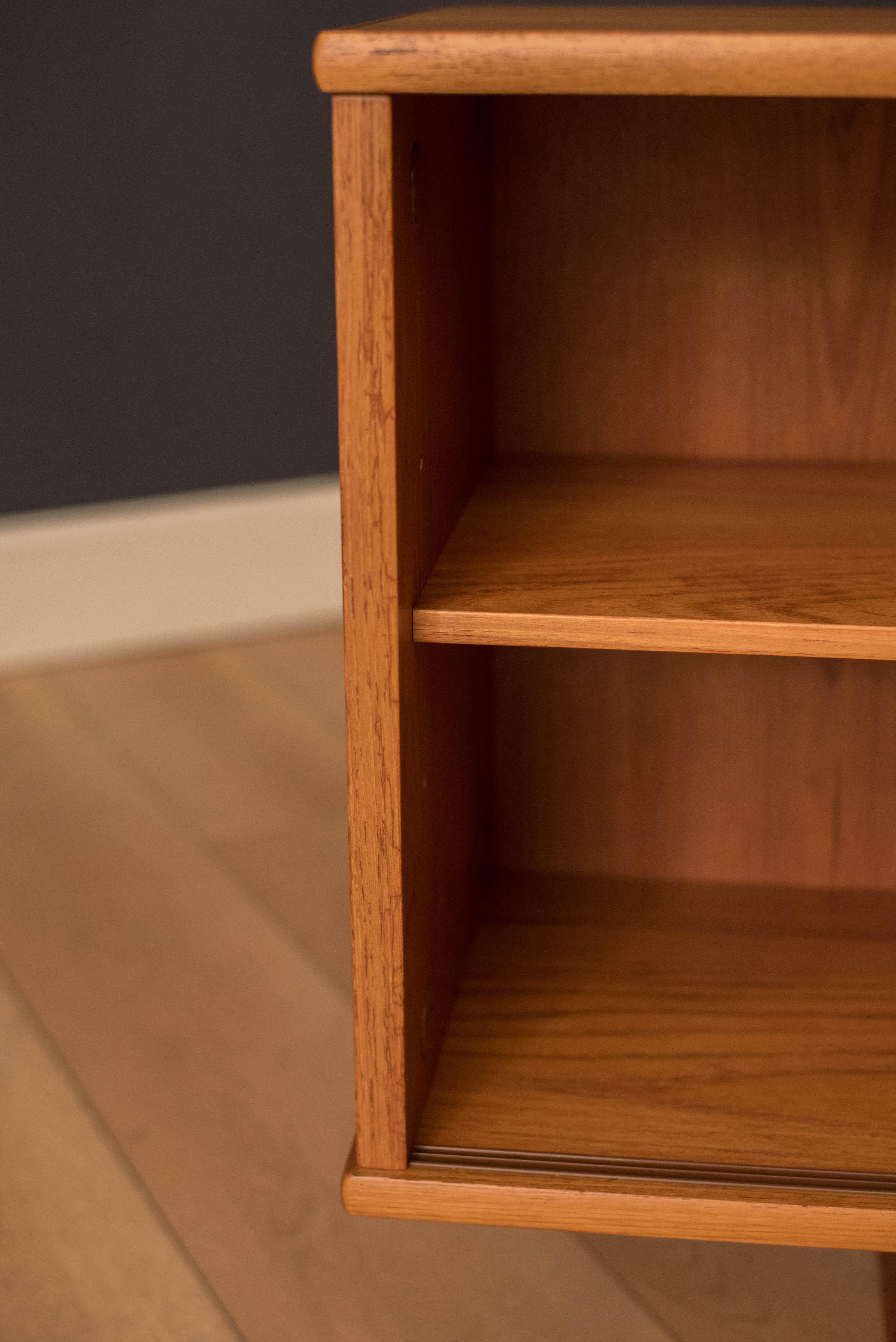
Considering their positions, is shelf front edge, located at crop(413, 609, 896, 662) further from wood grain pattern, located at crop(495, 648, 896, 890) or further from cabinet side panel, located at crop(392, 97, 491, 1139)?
wood grain pattern, located at crop(495, 648, 896, 890)

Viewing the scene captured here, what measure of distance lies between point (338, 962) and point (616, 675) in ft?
1.64

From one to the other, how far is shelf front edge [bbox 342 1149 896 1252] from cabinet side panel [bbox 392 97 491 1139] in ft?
0.11

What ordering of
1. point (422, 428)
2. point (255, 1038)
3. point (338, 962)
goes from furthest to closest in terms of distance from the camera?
point (338, 962) → point (255, 1038) → point (422, 428)

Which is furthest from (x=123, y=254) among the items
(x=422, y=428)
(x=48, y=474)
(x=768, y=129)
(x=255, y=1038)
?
(x=422, y=428)

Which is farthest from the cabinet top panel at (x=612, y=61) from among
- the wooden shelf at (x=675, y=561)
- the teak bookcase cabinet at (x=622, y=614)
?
the wooden shelf at (x=675, y=561)

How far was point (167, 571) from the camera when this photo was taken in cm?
210

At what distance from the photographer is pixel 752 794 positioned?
0.94 metres

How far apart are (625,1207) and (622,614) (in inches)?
10.8

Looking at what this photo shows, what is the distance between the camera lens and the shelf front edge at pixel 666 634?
599mm

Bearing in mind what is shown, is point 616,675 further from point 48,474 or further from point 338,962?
point 48,474

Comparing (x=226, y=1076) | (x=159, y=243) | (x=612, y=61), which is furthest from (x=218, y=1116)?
(x=159, y=243)

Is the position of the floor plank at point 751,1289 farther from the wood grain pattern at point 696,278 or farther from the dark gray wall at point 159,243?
the dark gray wall at point 159,243

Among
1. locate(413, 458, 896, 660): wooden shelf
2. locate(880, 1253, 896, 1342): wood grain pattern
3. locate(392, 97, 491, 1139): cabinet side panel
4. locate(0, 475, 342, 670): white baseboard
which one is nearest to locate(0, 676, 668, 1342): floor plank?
locate(880, 1253, 896, 1342): wood grain pattern

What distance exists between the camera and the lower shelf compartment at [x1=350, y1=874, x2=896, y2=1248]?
2.21 feet
